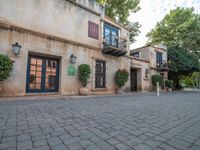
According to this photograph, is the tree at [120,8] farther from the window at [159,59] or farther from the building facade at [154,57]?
the window at [159,59]

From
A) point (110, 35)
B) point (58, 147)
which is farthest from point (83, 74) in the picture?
point (58, 147)

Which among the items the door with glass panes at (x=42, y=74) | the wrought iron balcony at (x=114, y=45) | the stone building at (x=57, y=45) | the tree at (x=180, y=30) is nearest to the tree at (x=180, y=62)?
the tree at (x=180, y=30)

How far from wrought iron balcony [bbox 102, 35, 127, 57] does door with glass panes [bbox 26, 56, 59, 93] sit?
13.2ft

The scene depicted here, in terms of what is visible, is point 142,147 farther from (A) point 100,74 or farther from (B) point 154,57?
(B) point 154,57

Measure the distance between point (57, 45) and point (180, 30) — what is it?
819 inches

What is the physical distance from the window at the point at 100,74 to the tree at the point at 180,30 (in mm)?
15439

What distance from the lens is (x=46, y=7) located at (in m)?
8.00

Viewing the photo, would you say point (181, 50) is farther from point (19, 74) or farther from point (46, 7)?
point (19, 74)

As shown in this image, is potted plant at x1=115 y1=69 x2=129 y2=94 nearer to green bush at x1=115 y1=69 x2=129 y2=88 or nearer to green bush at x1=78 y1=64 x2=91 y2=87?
green bush at x1=115 y1=69 x2=129 y2=88

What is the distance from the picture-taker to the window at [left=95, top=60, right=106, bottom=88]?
33.9 ft

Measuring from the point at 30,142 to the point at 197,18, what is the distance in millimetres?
26782

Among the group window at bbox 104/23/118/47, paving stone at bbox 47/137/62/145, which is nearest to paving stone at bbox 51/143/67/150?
paving stone at bbox 47/137/62/145

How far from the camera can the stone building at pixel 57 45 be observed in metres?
6.68

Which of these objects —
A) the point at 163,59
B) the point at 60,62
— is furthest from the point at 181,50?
the point at 60,62
